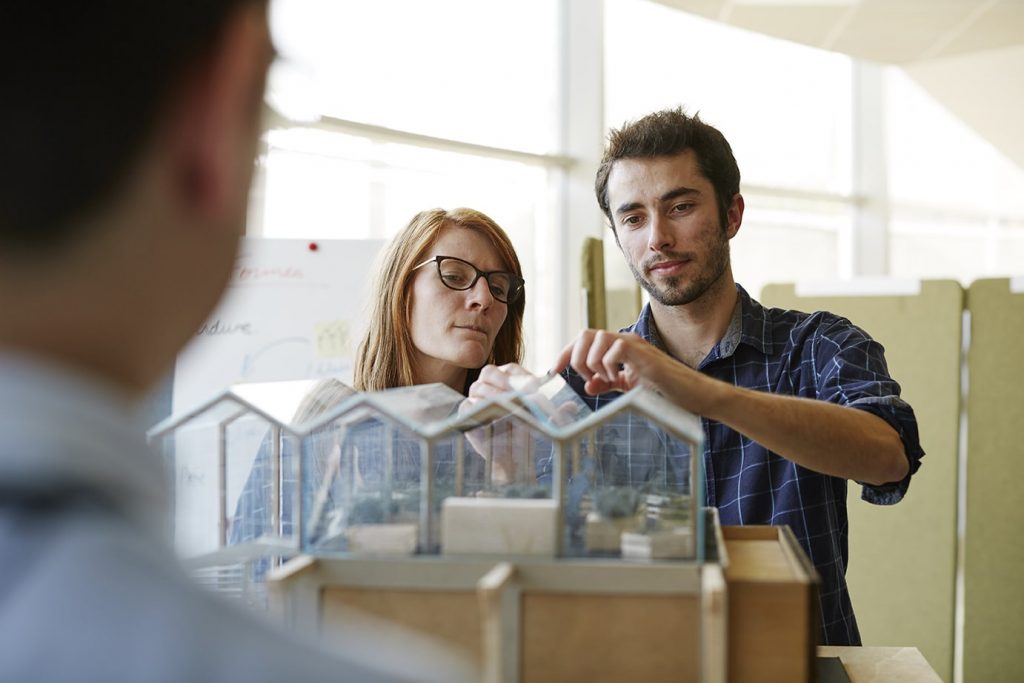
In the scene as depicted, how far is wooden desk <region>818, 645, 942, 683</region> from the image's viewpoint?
4.82 feet

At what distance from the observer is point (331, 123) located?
4.38 metres

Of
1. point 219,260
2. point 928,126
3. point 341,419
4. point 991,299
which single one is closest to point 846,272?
point 928,126

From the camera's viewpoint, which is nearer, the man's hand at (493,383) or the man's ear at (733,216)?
the man's hand at (493,383)

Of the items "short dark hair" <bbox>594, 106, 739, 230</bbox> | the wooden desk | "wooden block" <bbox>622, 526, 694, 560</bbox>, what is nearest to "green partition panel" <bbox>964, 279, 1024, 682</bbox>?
"short dark hair" <bbox>594, 106, 739, 230</bbox>

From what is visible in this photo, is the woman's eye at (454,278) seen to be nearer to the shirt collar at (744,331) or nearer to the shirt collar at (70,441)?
the shirt collar at (744,331)

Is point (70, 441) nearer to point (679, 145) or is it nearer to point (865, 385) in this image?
point (865, 385)

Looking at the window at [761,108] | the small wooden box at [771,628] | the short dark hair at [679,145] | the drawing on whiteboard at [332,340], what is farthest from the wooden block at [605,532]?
the window at [761,108]

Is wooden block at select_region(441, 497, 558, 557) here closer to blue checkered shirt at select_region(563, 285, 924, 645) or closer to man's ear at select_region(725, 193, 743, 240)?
blue checkered shirt at select_region(563, 285, 924, 645)

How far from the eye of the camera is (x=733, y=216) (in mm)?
2500

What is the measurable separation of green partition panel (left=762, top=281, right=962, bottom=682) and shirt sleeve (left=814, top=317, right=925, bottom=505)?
157 centimetres

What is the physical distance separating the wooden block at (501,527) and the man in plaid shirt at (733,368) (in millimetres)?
369

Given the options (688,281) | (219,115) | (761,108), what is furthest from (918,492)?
(219,115)

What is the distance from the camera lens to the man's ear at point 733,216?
2449 millimetres

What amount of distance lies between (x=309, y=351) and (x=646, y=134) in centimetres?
148
